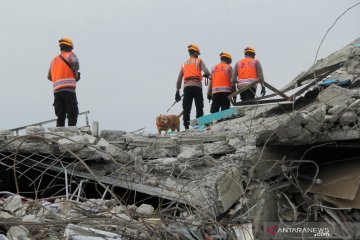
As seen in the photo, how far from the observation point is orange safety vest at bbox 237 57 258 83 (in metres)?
9.51

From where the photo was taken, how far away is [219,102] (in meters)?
10.1

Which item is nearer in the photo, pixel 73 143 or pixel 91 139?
pixel 73 143

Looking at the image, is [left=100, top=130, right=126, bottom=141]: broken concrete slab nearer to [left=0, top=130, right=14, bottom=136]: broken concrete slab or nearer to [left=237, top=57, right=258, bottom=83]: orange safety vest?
[left=0, top=130, right=14, bottom=136]: broken concrete slab

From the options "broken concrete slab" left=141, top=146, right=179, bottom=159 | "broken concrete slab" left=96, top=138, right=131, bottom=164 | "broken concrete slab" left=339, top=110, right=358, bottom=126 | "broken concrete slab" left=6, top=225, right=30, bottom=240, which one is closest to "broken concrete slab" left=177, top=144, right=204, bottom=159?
"broken concrete slab" left=141, top=146, right=179, bottom=159

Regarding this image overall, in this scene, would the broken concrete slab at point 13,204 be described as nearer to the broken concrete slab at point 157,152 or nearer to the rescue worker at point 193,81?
the broken concrete slab at point 157,152

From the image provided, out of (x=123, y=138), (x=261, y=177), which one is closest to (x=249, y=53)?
(x=123, y=138)

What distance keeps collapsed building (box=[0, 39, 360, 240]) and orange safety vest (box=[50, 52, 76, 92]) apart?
1.83 m

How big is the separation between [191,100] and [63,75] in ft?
9.34

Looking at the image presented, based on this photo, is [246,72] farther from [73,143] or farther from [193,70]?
[73,143]

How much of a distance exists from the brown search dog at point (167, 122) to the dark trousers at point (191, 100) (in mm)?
367

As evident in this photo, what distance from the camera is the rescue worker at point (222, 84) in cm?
991

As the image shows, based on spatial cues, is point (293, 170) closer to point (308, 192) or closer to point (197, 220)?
→ point (308, 192)

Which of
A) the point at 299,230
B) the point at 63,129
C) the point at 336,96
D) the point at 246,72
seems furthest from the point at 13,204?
the point at 246,72

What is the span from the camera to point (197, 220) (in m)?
4.34
